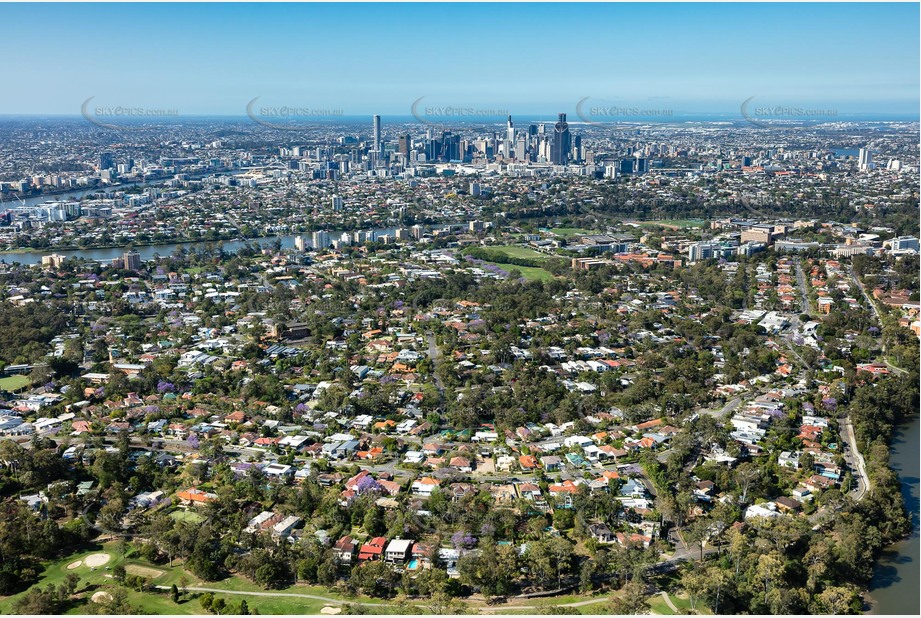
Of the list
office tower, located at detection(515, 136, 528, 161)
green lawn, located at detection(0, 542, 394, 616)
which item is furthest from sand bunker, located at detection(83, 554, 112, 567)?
office tower, located at detection(515, 136, 528, 161)

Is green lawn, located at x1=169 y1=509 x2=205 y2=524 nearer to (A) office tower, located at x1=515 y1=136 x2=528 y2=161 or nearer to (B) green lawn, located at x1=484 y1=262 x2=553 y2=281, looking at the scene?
(B) green lawn, located at x1=484 y1=262 x2=553 y2=281

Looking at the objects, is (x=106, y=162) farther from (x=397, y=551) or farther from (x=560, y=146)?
(x=397, y=551)

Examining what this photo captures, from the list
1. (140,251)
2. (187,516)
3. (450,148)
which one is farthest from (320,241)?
(450,148)

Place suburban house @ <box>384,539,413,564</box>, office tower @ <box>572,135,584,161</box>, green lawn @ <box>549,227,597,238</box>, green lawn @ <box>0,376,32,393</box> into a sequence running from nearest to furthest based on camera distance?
suburban house @ <box>384,539,413,564</box> < green lawn @ <box>0,376,32,393</box> < green lawn @ <box>549,227,597,238</box> < office tower @ <box>572,135,584,161</box>

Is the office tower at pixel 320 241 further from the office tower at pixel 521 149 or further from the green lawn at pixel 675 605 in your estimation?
the office tower at pixel 521 149

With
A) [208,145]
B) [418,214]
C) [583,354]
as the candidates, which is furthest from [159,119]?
[583,354]
